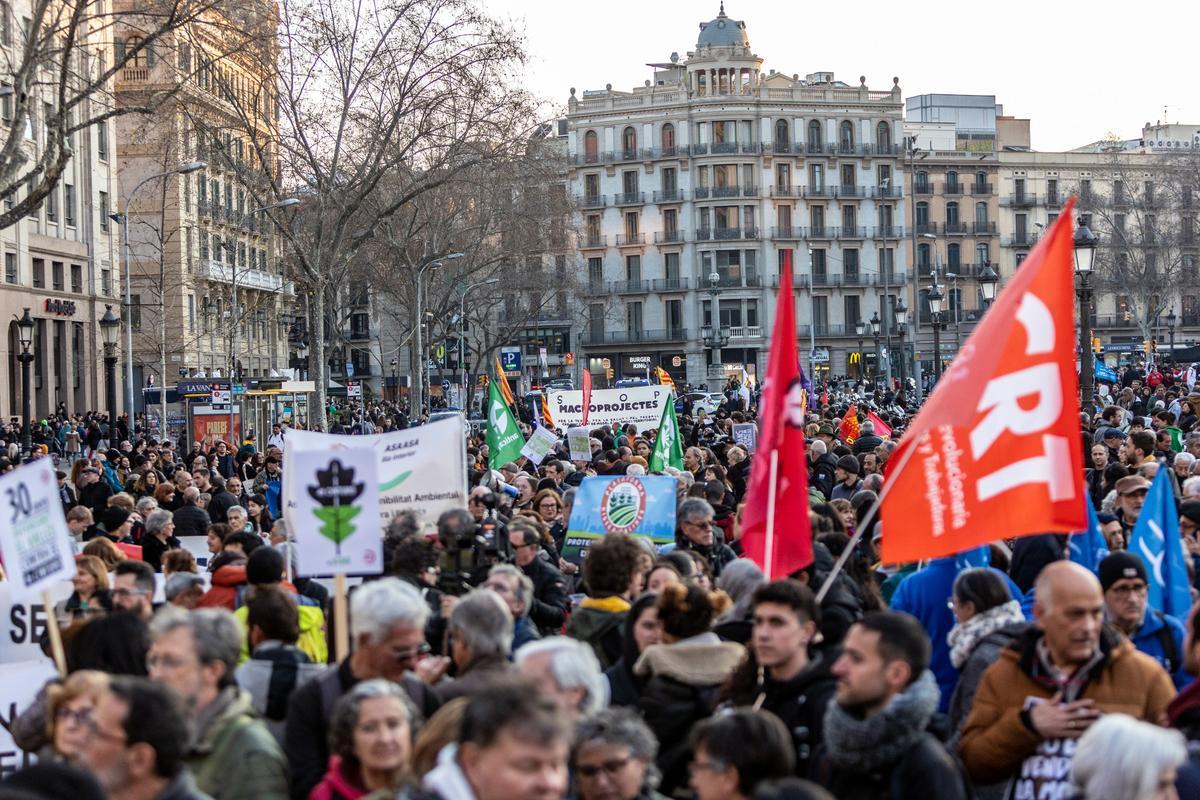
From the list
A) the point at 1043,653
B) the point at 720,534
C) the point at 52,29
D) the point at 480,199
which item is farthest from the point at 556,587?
the point at 480,199

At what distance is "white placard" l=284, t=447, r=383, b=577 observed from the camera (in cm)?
Result: 678

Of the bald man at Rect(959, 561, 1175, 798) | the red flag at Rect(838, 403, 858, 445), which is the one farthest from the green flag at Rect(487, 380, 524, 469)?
the bald man at Rect(959, 561, 1175, 798)

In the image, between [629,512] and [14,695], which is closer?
[14,695]

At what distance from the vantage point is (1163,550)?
24.2ft

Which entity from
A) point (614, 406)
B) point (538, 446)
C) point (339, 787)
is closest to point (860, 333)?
point (614, 406)

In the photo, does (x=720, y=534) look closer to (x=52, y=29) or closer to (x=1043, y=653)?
(x=1043, y=653)

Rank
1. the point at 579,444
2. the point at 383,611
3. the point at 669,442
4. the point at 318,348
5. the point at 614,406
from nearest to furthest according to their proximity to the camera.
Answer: the point at 383,611 → the point at 669,442 → the point at 579,444 → the point at 614,406 → the point at 318,348

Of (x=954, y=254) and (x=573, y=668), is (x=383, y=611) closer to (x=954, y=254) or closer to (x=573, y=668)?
(x=573, y=668)

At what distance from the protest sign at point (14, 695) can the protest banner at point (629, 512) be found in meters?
4.41

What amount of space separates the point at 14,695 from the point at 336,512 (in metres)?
1.71

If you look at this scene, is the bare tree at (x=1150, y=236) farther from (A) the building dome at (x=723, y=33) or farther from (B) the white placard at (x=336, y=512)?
(B) the white placard at (x=336, y=512)

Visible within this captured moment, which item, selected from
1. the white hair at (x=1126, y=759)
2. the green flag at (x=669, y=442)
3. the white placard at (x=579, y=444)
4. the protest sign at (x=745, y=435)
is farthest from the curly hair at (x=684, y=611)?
the protest sign at (x=745, y=435)

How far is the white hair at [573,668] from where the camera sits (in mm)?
4750

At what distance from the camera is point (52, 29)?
17484 mm
